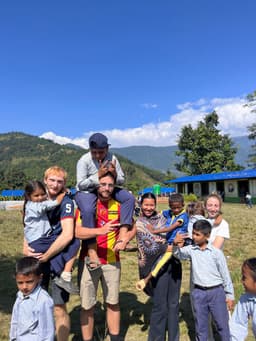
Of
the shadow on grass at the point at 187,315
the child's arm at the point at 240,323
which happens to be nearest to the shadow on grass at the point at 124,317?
the shadow on grass at the point at 187,315

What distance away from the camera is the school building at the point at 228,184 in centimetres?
3027

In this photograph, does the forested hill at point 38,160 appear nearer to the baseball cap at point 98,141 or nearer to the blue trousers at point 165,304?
the baseball cap at point 98,141

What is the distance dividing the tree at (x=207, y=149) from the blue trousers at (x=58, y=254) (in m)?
39.7

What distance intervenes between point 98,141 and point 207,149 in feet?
131

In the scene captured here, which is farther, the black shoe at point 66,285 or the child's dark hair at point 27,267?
the black shoe at point 66,285

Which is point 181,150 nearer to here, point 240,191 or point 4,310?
point 240,191

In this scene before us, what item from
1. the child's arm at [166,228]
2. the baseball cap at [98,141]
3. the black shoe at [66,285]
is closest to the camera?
the black shoe at [66,285]

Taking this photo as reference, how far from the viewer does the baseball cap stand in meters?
3.07

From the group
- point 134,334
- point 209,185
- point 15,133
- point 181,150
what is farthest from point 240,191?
point 15,133

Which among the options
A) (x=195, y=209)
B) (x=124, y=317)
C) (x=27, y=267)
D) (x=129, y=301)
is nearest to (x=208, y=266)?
(x=195, y=209)

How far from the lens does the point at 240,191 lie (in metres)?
32.2

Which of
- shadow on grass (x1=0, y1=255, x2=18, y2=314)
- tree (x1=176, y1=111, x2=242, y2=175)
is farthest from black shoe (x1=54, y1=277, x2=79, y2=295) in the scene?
tree (x1=176, y1=111, x2=242, y2=175)

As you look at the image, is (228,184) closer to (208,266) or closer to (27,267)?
(208,266)

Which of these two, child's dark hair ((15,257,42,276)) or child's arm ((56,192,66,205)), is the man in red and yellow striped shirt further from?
child's dark hair ((15,257,42,276))
